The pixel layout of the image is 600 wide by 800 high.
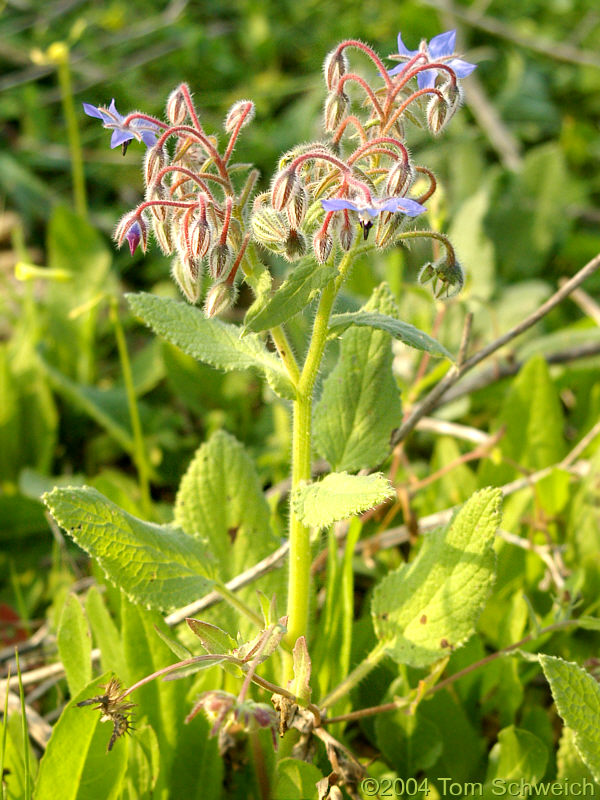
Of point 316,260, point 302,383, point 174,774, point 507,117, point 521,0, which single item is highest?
point 521,0

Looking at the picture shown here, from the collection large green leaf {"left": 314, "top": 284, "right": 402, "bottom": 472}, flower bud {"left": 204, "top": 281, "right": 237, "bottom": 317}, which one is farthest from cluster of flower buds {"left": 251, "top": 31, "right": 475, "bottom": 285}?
large green leaf {"left": 314, "top": 284, "right": 402, "bottom": 472}

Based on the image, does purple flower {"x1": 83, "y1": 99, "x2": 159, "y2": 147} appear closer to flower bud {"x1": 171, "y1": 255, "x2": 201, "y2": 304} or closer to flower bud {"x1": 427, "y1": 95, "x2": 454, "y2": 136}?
flower bud {"x1": 171, "y1": 255, "x2": 201, "y2": 304}

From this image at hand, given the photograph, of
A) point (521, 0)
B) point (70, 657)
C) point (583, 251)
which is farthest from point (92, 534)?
point (521, 0)

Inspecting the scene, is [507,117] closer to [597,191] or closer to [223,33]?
[597,191]

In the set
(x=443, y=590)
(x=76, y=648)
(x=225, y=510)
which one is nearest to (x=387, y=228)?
(x=443, y=590)

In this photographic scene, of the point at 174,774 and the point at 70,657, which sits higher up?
the point at 70,657

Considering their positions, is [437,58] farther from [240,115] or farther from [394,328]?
[394,328]

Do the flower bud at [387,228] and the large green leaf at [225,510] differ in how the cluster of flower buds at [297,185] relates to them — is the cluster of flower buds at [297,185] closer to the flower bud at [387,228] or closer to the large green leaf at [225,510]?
the flower bud at [387,228]
